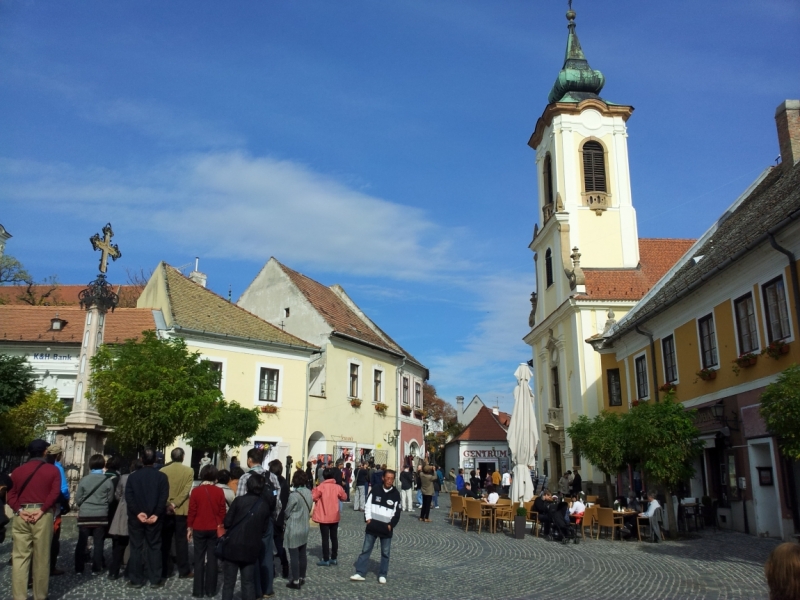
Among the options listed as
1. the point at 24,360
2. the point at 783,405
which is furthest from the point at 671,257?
the point at 24,360

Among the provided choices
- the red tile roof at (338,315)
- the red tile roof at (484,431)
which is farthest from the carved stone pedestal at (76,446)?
the red tile roof at (484,431)

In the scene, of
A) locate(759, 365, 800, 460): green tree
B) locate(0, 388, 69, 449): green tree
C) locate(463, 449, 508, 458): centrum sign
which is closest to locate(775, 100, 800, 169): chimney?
locate(759, 365, 800, 460): green tree

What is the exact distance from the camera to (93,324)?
16.2 meters

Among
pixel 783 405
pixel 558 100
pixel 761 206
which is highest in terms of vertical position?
pixel 558 100

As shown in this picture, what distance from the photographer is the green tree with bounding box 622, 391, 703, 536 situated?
50.8 ft

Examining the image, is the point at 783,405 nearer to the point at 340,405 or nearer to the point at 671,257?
the point at 340,405

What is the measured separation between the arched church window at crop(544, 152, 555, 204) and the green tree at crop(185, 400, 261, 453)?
21.0 meters

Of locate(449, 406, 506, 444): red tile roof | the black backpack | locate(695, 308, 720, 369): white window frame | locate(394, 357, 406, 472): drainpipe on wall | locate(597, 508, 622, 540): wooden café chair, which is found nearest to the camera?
the black backpack

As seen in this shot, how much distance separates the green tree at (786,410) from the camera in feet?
34.0

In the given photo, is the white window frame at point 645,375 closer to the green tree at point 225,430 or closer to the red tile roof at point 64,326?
the green tree at point 225,430

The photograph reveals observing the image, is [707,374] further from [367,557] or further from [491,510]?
[367,557]

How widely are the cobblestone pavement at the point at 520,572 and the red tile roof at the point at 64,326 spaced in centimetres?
1576

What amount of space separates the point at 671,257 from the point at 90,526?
104ft

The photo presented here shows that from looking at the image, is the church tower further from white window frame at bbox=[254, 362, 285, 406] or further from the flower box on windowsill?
the flower box on windowsill
